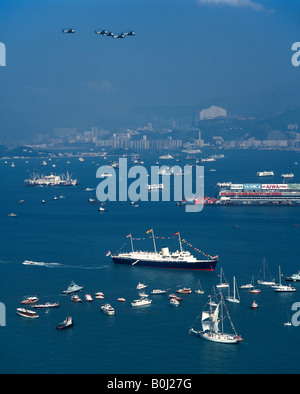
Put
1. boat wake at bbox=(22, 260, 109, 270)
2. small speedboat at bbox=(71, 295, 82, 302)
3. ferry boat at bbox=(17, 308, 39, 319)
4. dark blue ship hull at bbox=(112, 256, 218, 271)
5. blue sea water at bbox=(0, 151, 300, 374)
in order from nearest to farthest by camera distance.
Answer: blue sea water at bbox=(0, 151, 300, 374), ferry boat at bbox=(17, 308, 39, 319), small speedboat at bbox=(71, 295, 82, 302), dark blue ship hull at bbox=(112, 256, 218, 271), boat wake at bbox=(22, 260, 109, 270)

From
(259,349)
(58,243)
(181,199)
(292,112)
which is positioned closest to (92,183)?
(181,199)

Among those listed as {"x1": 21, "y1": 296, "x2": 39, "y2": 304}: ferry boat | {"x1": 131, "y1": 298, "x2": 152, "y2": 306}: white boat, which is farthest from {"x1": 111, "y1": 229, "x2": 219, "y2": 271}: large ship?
{"x1": 21, "y1": 296, "x2": 39, "y2": 304}: ferry boat

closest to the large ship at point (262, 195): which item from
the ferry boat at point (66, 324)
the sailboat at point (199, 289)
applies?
the sailboat at point (199, 289)

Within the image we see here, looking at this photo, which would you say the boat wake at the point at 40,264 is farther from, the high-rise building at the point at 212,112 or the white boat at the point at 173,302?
the high-rise building at the point at 212,112

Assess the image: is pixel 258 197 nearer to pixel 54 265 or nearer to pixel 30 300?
pixel 54 265

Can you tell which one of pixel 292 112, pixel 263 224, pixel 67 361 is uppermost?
pixel 292 112

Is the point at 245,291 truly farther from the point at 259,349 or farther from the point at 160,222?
the point at 160,222

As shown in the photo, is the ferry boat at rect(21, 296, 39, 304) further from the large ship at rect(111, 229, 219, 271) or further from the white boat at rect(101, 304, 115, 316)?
the large ship at rect(111, 229, 219, 271)
